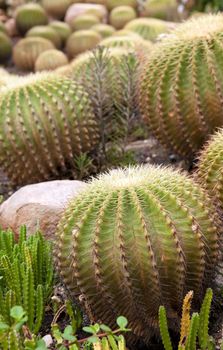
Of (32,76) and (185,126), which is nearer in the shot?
(185,126)

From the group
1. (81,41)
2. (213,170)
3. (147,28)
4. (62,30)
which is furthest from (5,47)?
(213,170)

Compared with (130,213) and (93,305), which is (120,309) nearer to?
(93,305)

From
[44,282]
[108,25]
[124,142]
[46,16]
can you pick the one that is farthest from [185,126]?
[46,16]

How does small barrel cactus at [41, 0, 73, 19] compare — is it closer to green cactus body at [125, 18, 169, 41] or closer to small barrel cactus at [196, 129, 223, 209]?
green cactus body at [125, 18, 169, 41]

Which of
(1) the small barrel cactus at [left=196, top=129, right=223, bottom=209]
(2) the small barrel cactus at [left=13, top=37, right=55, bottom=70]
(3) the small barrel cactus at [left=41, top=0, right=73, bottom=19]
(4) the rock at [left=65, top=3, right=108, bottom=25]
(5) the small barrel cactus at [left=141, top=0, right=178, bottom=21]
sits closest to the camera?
(1) the small barrel cactus at [left=196, top=129, right=223, bottom=209]

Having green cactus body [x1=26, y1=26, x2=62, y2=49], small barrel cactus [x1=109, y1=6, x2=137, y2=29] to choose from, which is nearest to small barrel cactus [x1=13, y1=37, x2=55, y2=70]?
green cactus body [x1=26, y1=26, x2=62, y2=49]

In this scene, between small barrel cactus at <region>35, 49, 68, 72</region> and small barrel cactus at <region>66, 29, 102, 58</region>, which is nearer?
small barrel cactus at <region>35, 49, 68, 72</region>

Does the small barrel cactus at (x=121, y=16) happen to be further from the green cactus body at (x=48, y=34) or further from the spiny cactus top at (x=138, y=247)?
the spiny cactus top at (x=138, y=247)

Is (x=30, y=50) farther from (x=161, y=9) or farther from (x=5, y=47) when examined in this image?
(x=161, y=9)
